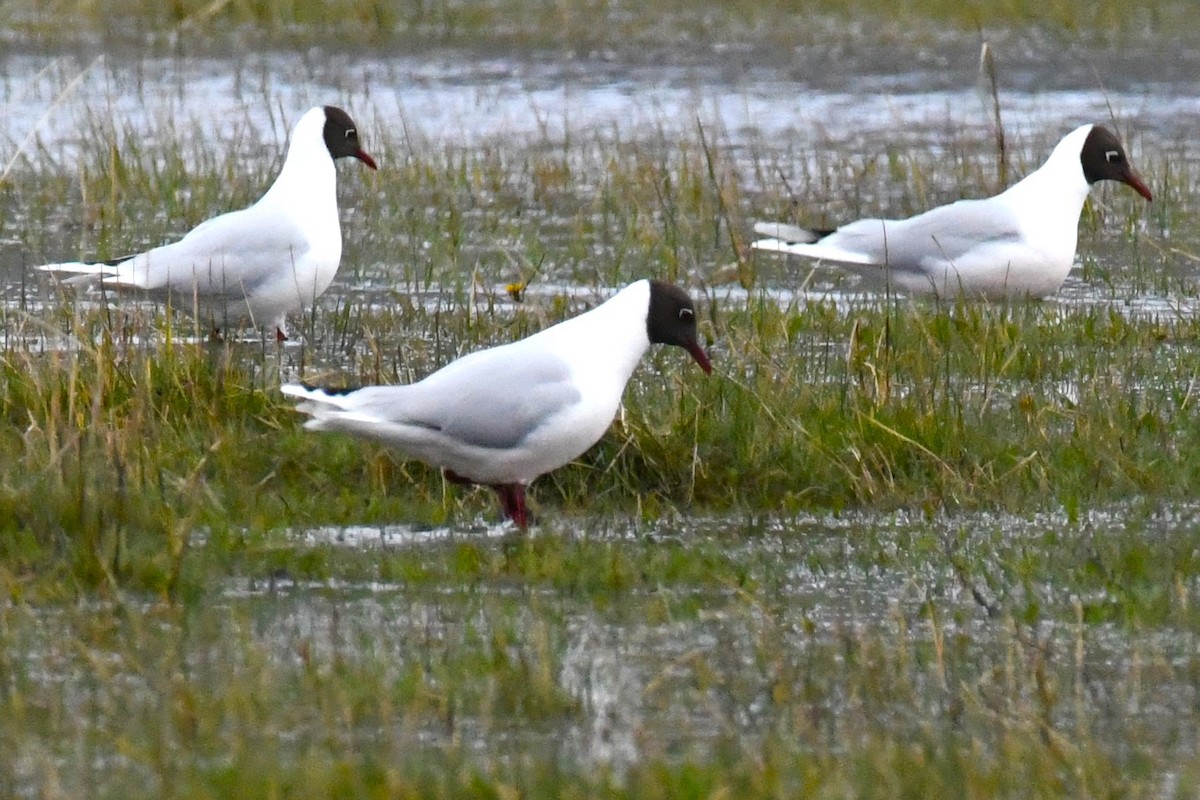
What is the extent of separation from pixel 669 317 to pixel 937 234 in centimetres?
302

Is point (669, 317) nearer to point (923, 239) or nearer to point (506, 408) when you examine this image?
point (506, 408)

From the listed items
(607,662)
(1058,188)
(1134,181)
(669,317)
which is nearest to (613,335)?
(669,317)

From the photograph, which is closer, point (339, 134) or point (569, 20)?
point (339, 134)

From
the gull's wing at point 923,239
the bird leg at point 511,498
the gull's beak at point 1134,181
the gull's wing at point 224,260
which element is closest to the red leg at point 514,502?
the bird leg at point 511,498

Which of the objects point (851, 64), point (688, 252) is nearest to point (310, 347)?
point (688, 252)

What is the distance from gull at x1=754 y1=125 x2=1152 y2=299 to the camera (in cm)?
921

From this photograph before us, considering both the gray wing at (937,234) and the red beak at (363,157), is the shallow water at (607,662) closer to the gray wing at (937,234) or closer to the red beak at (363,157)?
the gray wing at (937,234)

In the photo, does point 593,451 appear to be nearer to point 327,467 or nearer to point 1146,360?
point 327,467


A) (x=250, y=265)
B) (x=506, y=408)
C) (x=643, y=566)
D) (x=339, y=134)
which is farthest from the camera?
(x=339, y=134)

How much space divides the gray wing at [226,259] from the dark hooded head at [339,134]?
1.29m

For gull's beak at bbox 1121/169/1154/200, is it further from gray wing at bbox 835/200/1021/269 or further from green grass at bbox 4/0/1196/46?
green grass at bbox 4/0/1196/46

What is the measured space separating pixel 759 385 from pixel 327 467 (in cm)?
148

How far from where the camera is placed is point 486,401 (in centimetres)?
610

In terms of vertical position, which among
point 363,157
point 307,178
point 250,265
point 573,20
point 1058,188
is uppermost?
point 307,178
